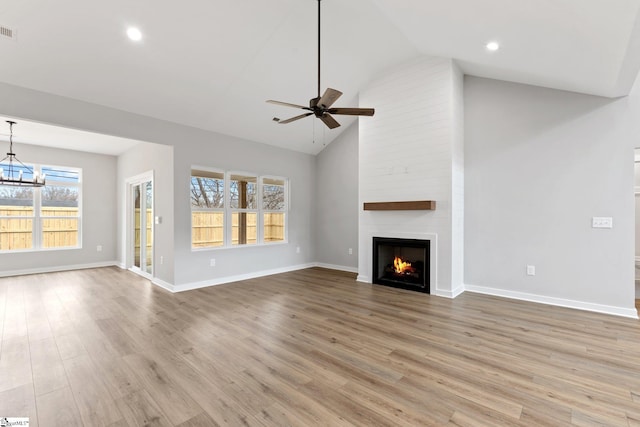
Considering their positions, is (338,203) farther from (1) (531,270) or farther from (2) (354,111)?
(1) (531,270)

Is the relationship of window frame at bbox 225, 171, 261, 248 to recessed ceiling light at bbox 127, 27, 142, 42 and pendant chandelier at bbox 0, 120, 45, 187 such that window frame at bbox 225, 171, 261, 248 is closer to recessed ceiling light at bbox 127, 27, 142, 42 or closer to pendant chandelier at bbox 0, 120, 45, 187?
recessed ceiling light at bbox 127, 27, 142, 42

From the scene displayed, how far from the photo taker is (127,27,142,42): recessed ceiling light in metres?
3.23

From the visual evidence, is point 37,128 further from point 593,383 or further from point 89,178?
point 593,383

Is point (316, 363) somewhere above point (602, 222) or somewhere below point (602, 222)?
below

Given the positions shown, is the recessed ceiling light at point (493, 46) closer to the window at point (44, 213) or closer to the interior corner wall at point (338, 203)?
the interior corner wall at point (338, 203)

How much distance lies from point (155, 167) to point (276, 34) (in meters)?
3.53

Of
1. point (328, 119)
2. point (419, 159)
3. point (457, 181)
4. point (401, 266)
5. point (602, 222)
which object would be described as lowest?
point (401, 266)

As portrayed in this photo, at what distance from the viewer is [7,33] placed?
2.93 m

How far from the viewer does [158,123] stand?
188 inches

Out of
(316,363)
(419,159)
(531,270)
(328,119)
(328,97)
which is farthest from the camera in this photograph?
(419,159)

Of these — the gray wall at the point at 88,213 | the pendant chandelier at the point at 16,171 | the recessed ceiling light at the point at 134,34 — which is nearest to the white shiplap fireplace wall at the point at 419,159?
the recessed ceiling light at the point at 134,34

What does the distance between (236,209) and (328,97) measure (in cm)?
369

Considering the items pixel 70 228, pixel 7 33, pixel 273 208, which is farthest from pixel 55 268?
pixel 7 33

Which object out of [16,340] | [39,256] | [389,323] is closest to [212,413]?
[389,323]
